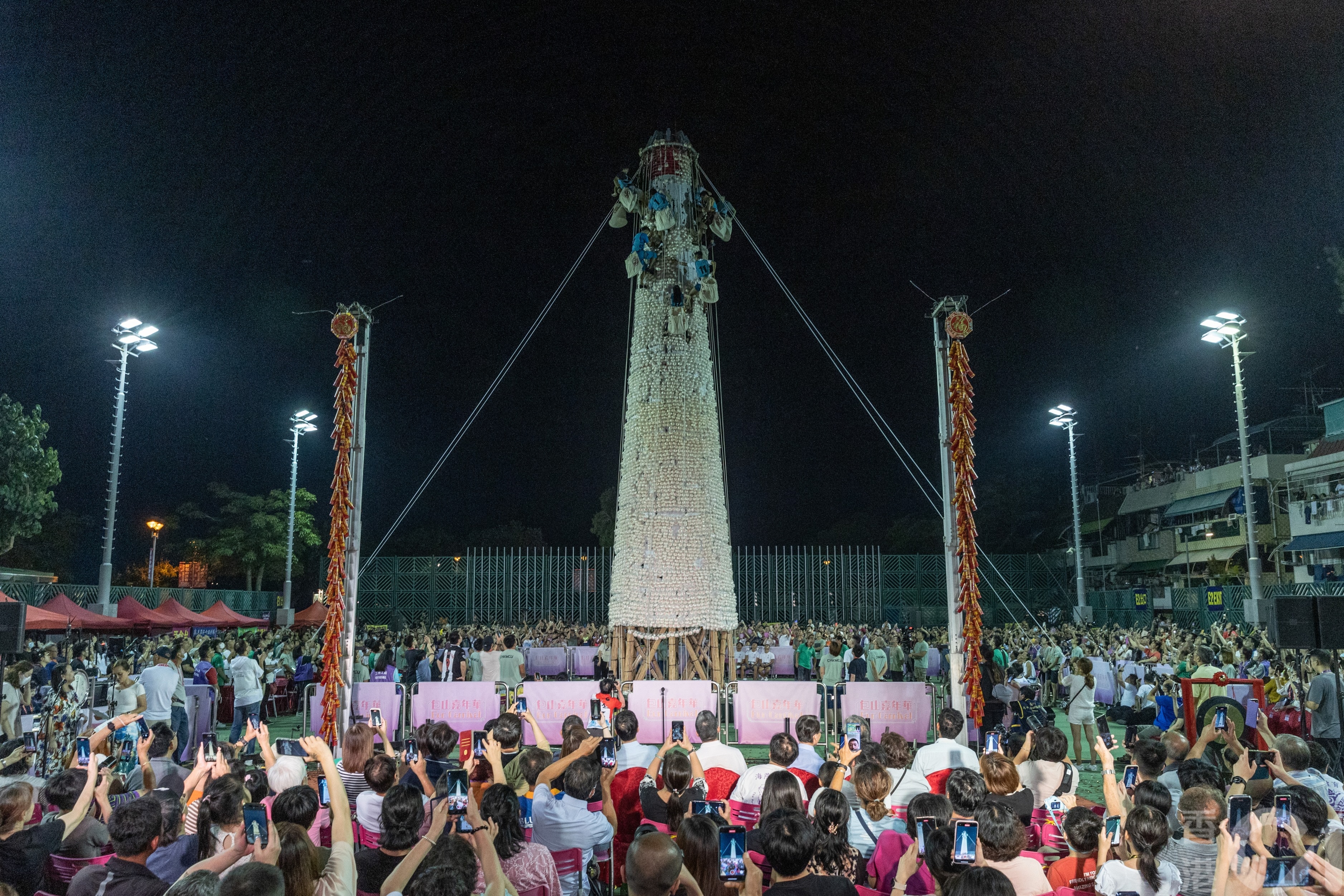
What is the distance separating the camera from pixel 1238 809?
3854 mm

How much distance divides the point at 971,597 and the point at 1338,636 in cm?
411

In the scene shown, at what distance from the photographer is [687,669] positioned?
49.7 ft

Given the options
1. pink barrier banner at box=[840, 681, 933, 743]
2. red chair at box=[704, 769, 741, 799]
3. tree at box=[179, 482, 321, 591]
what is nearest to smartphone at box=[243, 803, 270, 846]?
red chair at box=[704, 769, 741, 799]

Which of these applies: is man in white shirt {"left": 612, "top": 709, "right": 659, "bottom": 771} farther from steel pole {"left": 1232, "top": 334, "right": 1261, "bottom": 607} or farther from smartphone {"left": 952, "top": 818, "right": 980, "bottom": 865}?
steel pole {"left": 1232, "top": 334, "right": 1261, "bottom": 607}

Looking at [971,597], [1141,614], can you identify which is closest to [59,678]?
[971,597]

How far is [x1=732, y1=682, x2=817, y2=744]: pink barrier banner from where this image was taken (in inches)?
498

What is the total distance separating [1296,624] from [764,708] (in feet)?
22.0

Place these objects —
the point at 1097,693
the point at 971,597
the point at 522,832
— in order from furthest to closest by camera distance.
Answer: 1. the point at 1097,693
2. the point at 971,597
3. the point at 522,832

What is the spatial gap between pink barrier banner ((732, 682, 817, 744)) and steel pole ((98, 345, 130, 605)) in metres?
17.0

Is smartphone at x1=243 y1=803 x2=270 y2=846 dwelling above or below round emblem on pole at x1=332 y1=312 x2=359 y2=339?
below

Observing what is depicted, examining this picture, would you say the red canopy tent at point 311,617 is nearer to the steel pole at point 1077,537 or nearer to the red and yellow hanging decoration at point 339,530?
the red and yellow hanging decoration at point 339,530

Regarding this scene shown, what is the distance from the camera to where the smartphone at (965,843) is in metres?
3.50

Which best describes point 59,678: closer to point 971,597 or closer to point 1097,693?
point 971,597

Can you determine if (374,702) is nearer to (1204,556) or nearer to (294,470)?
(294,470)
